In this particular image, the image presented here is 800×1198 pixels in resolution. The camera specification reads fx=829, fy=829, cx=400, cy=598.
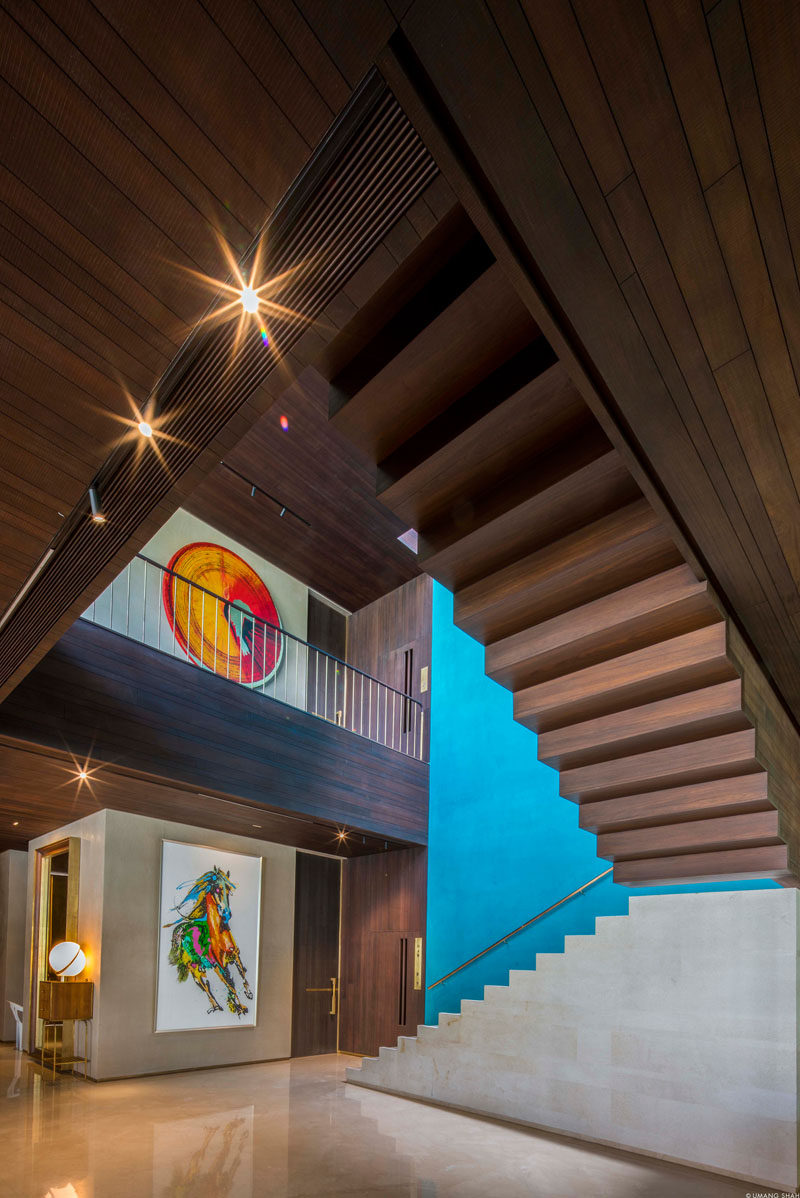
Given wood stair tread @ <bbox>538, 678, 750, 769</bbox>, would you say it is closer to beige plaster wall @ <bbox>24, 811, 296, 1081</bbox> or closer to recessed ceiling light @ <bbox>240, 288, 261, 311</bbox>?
recessed ceiling light @ <bbox>240, 288, 261, 311</bbox>

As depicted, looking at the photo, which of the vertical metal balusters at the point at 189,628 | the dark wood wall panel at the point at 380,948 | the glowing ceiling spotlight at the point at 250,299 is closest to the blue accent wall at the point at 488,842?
the dark wood wall panel at the point at 380,948

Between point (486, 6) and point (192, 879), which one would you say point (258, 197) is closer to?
point (486, 6)

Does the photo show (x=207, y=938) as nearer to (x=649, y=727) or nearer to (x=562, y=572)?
(x=649, y=727)

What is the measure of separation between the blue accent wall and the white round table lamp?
437 centimetres

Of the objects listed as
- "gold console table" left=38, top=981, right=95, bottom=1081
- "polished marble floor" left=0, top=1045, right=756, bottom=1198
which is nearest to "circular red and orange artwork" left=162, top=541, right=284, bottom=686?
"gold console table" left=38, top=981, right=95, bottom=1081

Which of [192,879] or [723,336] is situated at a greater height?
[723,336]

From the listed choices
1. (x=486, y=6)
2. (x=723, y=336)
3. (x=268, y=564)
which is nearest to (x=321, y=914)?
(x=268, y=564)

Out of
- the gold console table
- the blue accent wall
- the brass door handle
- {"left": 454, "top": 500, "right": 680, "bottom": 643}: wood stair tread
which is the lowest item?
the brass door handle

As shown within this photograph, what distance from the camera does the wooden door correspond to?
12.0 m

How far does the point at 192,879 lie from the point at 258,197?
400 inches

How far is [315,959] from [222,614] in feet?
17.5

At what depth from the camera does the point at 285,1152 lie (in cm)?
648

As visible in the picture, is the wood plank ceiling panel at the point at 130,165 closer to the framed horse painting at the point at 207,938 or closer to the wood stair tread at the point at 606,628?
the wood stair tread at the point at 606,628

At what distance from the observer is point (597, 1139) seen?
696 centimetres
